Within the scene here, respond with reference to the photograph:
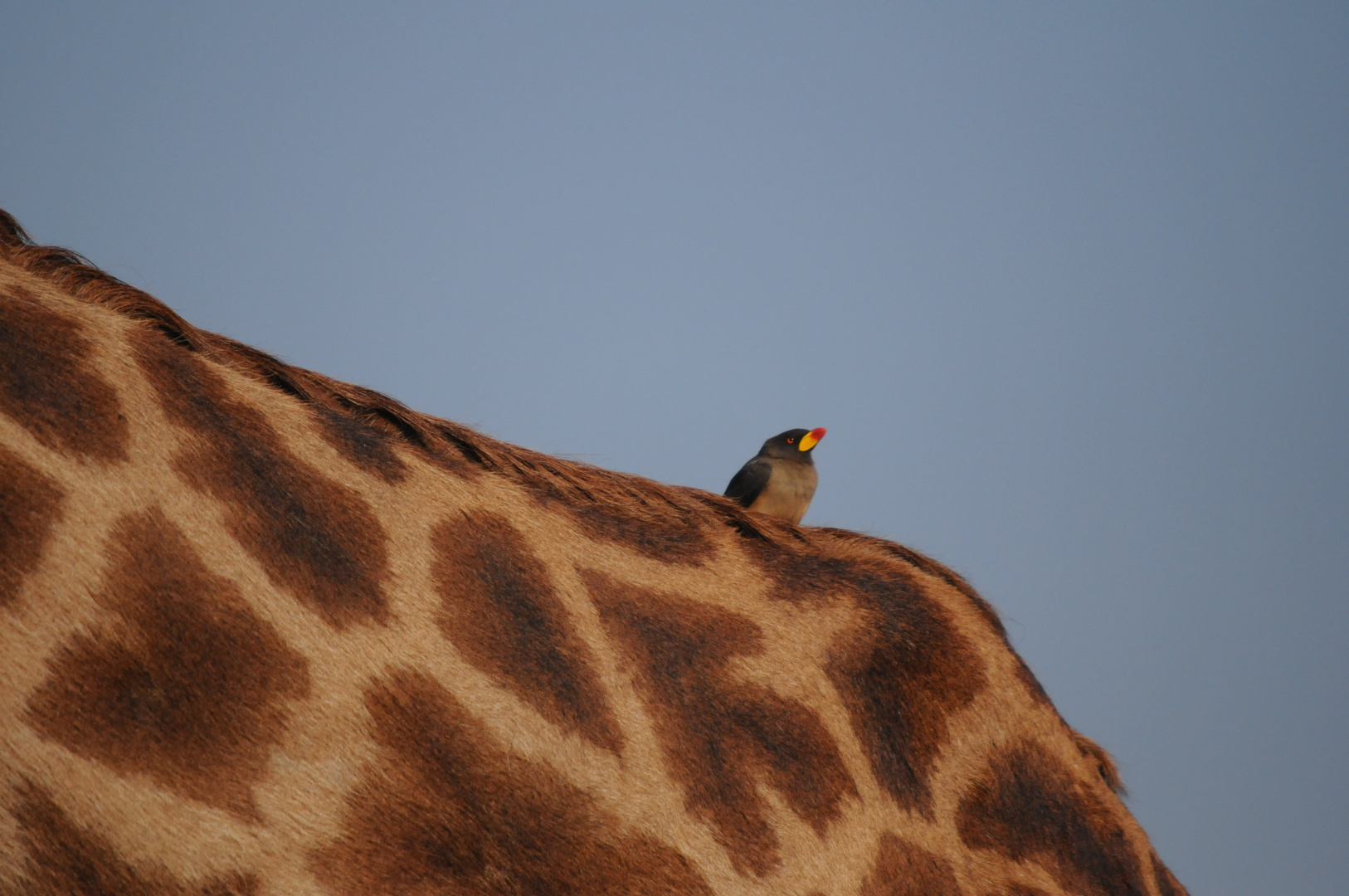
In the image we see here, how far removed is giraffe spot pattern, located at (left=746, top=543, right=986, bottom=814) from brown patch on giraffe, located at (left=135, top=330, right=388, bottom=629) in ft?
4.79

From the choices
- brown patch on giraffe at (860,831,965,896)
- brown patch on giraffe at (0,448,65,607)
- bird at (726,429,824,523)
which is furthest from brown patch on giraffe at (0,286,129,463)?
brown patch on giraffe at (860,831,965,896)

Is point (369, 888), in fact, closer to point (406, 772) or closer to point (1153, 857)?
point (406, 772)

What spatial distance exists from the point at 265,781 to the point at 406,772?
35cm

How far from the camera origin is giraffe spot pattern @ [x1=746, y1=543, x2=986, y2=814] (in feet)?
12.5

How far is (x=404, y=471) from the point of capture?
10.9 feet

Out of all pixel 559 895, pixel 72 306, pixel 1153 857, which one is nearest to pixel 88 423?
pixel 72 306

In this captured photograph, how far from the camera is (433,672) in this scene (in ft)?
9.80

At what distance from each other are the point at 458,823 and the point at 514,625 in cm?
59

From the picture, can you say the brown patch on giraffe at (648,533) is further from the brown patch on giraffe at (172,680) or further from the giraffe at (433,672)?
the brown patch on giraffe at (172,680)

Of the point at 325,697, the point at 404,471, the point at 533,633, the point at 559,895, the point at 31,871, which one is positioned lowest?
the point at 31,871

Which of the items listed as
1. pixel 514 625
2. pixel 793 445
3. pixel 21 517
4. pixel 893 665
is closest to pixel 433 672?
pixel 514 625

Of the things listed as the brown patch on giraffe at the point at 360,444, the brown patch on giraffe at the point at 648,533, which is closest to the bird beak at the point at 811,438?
the brown patch on giraffe at the point at 648,533

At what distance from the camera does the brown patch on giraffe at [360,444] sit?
323cm

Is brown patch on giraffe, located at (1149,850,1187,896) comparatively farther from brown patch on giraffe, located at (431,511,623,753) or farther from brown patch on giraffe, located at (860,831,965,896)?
brown patch on giraffe, located at (431,511,623,753)
